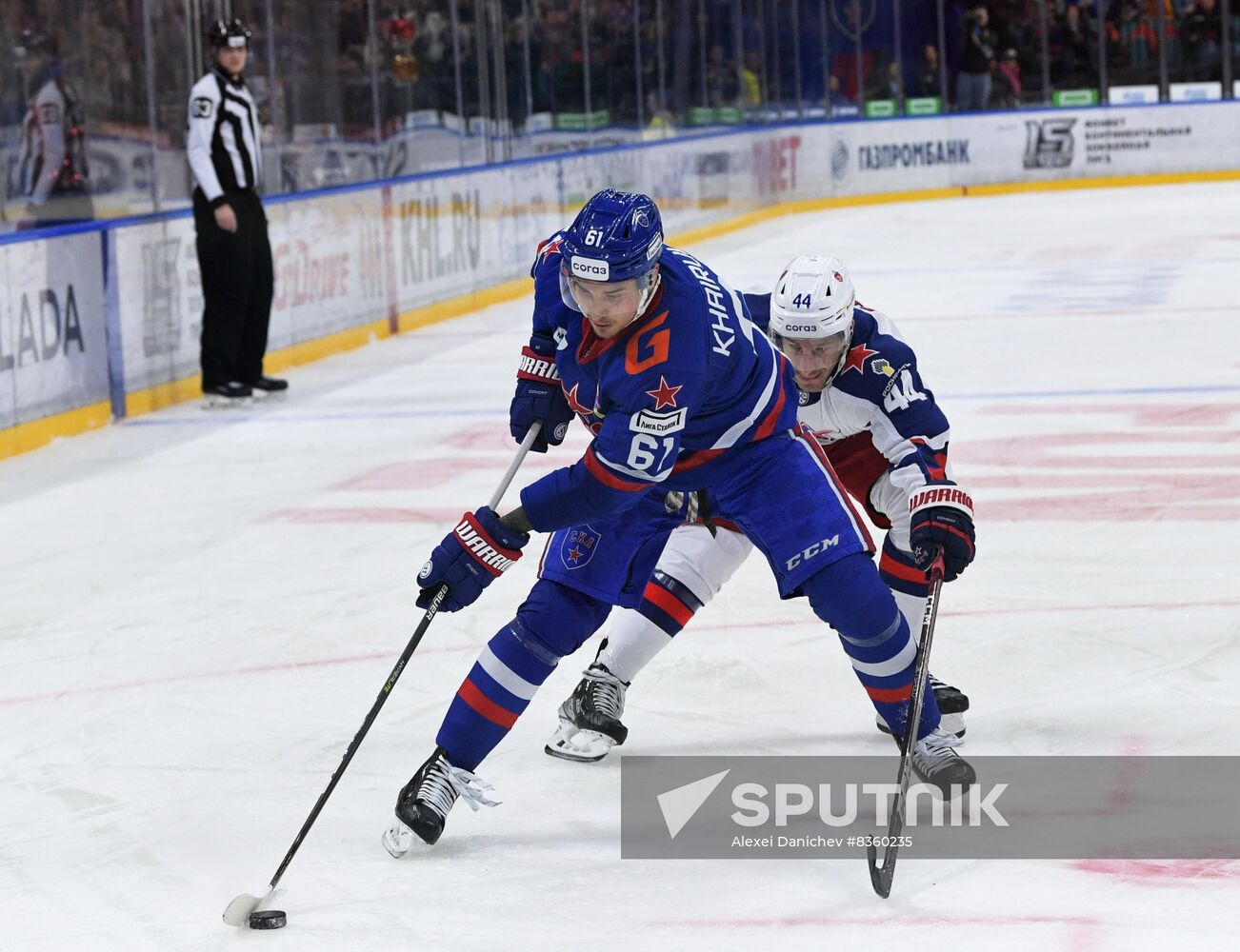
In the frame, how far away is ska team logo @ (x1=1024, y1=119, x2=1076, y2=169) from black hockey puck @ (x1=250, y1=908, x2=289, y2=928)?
59.6ft

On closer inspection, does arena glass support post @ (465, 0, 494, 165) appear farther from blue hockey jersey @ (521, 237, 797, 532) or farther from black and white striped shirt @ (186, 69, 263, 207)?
blue hockey jersey @ (521, 237, 797, 532)

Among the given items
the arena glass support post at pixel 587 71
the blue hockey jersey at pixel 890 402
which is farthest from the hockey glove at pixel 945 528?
the arena glass support post at pixel 587 71

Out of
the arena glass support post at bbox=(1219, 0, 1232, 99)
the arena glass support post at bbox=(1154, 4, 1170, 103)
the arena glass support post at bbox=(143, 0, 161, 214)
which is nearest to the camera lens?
the arena glass support post at bbox=(143, 0, 161, 214)

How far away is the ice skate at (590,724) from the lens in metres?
3.74

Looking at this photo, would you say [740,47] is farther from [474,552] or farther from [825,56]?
[474,552]

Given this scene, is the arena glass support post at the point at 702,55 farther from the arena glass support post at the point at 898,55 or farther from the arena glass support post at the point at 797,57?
the arena glass support post at the point at 898,55

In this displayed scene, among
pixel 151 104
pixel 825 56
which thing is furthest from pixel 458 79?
pixel 825 56

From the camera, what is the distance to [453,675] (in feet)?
14.2

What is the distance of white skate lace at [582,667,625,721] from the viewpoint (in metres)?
3.77

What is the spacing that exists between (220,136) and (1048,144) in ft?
44.1

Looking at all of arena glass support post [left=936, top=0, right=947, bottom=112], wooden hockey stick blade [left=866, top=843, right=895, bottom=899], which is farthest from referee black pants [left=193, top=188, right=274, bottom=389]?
arena glass support post [left=936, top=0, right=947, bottom=112]

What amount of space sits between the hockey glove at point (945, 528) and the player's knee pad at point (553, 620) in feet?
1.88

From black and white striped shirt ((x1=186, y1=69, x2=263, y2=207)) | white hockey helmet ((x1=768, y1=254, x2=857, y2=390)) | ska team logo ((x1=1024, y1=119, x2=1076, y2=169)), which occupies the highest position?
ska team logo ((x1=1024, y1=119, x2=1076, y2=169))

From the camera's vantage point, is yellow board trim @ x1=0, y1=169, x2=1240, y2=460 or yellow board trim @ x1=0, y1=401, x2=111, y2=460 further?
yellow board trim @ x1=0, y1=169, x2=1240, y2=460
